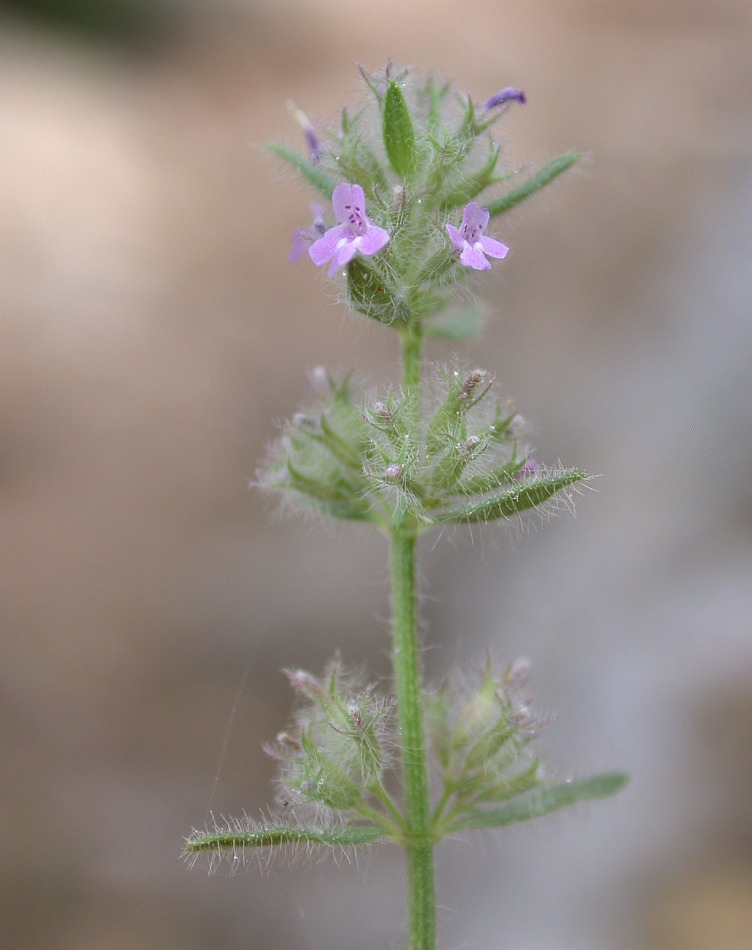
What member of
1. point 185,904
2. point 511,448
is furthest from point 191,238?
point 511,448

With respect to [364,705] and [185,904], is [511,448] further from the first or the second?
→ [185,904]

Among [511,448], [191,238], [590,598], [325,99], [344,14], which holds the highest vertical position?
[344,14]

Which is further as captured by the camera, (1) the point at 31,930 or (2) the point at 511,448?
(1) the point at 31,930

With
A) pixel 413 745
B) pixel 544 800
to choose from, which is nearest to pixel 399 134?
pixel 413 745

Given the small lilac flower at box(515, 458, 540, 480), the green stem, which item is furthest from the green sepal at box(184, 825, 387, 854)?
the small lilac flower at box(515, 458, 540, 480)

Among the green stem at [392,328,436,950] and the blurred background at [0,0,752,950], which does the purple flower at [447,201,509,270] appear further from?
the blurred background at [0,0,752,950]
